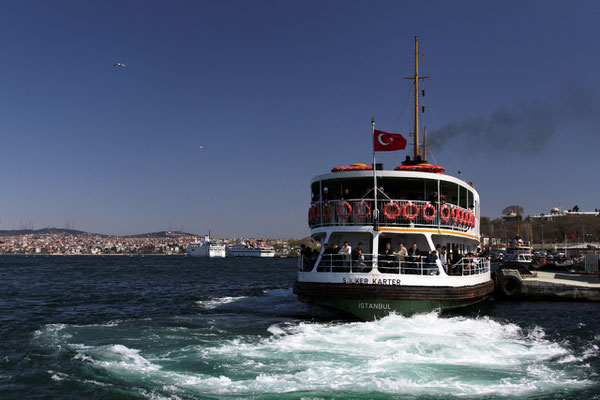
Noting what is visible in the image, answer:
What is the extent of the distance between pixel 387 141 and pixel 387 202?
2.34 m

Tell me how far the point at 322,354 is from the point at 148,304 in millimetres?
14793

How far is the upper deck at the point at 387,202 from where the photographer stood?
18.0m

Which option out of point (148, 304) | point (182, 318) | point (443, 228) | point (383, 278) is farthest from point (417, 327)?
point (148, 304)

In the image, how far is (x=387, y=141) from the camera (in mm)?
19031

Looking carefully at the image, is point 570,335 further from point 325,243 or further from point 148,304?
point 148,304

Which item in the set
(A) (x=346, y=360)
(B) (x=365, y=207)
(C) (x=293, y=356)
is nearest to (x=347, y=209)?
(B) (x=365, y=207)

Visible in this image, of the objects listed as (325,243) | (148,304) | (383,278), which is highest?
(325,243)

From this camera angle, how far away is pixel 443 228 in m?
19.2

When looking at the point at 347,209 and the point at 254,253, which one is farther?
the point at 254,253

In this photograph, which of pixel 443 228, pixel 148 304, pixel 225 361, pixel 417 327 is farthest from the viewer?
pixel 148 304

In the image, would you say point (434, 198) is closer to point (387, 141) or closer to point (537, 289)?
point (387, 141)

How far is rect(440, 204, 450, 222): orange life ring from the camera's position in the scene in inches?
737

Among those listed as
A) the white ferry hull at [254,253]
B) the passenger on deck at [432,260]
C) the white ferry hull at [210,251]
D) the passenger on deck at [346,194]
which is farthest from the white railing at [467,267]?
the white ferry hull at [210,251]

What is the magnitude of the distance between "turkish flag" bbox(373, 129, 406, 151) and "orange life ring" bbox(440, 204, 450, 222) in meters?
2.70
